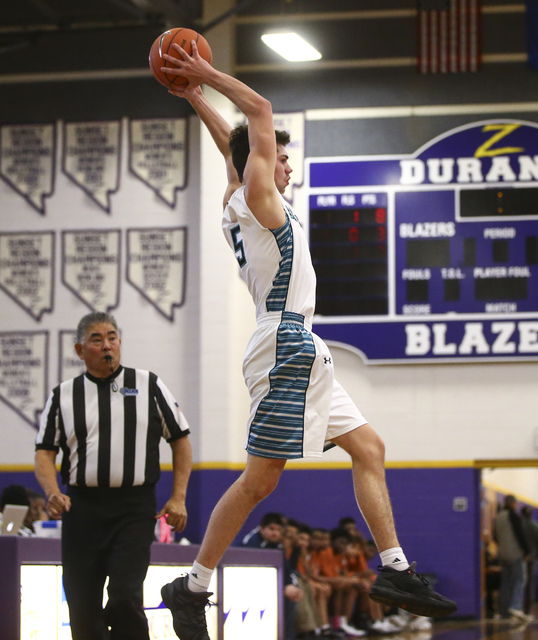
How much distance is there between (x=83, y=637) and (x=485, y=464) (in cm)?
811

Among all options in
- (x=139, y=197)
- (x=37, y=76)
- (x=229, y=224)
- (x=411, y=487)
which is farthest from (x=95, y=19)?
(x=229, y=224)

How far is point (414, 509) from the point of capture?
11656mm

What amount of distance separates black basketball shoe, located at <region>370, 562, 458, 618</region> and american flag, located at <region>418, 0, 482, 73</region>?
972 centimetres

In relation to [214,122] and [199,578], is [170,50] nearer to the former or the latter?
[214,122]

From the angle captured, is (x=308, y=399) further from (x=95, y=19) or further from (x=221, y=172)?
(x=95, y=19)

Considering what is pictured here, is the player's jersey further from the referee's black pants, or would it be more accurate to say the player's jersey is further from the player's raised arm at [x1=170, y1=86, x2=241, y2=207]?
the referee's black pants

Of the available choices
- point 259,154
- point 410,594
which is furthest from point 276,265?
point 410,594

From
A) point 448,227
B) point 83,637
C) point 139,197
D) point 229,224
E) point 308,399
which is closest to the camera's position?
point 308,399

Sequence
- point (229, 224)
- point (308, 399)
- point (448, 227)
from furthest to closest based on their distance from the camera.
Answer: point (448, 227)
point (229, 224)
point (308, 399)

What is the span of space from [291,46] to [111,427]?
290 inches

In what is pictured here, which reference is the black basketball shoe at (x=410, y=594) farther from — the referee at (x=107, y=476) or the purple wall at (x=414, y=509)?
the purple wall at (x=414, y=509)

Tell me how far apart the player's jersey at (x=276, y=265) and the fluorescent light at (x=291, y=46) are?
7.34 metres

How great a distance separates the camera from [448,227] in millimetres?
11664

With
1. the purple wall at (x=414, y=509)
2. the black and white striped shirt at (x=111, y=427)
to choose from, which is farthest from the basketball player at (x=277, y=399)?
the purple wall at (x=414, y=509)
